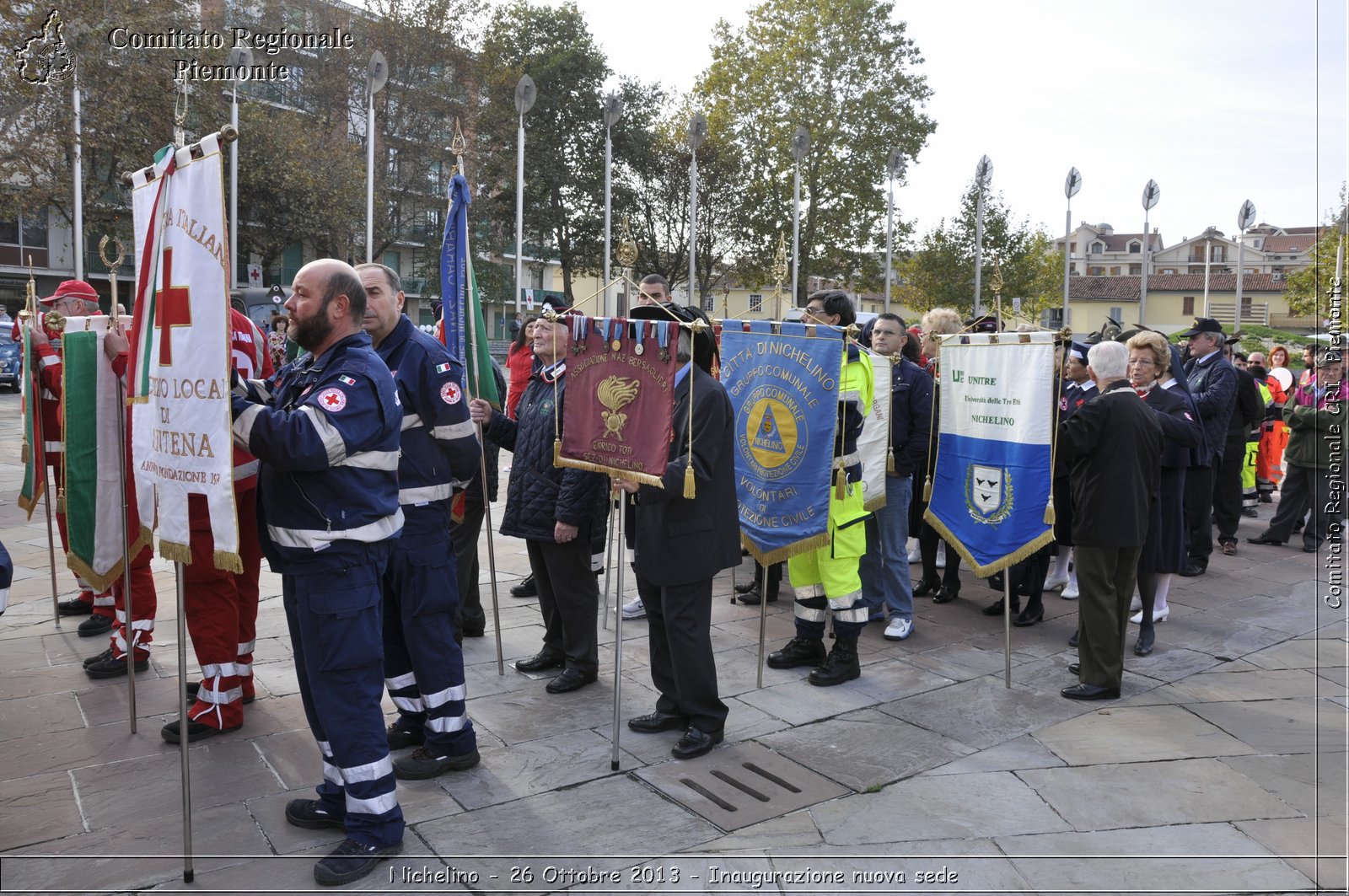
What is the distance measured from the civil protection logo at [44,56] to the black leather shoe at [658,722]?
21036 millimetres

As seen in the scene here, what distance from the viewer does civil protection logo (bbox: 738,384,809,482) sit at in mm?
5238

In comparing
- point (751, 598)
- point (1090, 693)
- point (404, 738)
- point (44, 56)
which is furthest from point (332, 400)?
point (44, 56)

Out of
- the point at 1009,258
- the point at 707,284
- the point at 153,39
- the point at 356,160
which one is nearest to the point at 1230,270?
the point at 1009,258

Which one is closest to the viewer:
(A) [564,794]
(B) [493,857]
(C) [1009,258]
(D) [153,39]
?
(B) [493,857]

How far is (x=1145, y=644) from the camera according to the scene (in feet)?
20.5

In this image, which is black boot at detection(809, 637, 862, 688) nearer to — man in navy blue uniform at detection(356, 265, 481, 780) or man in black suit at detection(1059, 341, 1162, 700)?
man in black suit at detection(1059, 341, 1162, 700)

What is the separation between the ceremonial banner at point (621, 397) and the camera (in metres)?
4.25

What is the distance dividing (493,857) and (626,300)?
2578mm

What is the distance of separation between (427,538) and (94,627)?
10.8 feet

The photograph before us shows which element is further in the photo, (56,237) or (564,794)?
(56,237)

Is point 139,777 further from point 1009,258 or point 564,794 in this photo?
point 1009,258

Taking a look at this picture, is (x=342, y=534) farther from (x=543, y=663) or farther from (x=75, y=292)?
(x=75, y=292)

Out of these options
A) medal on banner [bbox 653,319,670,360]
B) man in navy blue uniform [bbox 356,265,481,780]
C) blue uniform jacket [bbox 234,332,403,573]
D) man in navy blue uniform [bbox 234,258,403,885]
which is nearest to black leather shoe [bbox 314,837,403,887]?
man in navy blue uniform [bbox 234,258,403,885]

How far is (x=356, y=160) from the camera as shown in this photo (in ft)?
98.3
